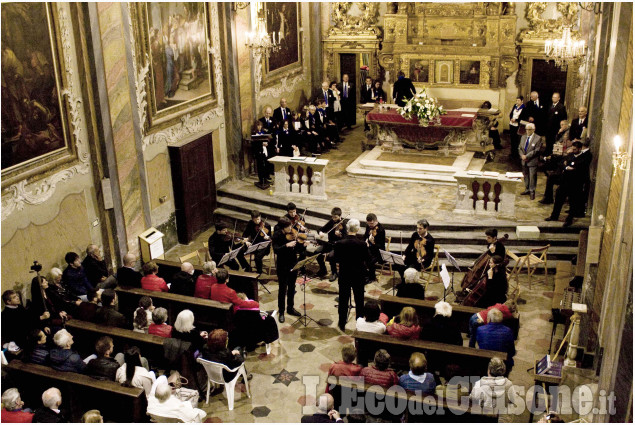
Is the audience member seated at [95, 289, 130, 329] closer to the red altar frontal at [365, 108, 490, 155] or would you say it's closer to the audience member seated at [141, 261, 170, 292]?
the audience member seated at [141, 261, 170, 292]

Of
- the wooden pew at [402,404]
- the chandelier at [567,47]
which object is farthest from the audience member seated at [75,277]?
the chandelier at [567,47]

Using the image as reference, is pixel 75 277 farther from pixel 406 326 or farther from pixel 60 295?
pixel 406 326

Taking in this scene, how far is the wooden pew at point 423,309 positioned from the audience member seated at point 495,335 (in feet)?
2.84

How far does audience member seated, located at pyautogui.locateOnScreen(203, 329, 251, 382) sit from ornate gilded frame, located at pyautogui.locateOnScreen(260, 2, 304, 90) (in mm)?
9075

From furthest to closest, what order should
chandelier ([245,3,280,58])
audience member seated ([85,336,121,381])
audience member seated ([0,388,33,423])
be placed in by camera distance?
chandelier ([245,3,280,58]), audience member seated ([85,336,121,381]), audience member seated ([0,388,33,423])

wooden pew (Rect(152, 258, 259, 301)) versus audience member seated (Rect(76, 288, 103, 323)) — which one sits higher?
audience member seated (Rect(76, 288, 103, 323))

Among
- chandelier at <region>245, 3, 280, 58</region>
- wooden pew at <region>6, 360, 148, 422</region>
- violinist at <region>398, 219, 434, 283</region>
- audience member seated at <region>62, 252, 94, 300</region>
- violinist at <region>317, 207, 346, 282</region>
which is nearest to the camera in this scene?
wooden pew at <region>6, 360, 148, 422</region>

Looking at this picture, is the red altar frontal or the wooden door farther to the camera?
the red altar frontal

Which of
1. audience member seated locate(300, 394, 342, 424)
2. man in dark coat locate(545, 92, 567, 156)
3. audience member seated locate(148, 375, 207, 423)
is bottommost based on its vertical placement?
audience member seated locate(148, 375, 207, 423)

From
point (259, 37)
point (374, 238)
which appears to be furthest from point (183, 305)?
point (259, 37)

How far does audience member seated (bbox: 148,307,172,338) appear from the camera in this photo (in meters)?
7.79

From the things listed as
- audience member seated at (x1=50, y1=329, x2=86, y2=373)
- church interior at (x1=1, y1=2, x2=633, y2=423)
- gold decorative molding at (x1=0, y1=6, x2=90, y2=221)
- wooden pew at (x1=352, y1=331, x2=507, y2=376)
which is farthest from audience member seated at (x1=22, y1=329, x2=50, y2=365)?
wooden pew at (x1=352, y1=331, x2=507, y2=376)

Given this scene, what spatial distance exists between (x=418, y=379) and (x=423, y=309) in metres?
2.04

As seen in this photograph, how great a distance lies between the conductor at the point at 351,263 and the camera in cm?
876
